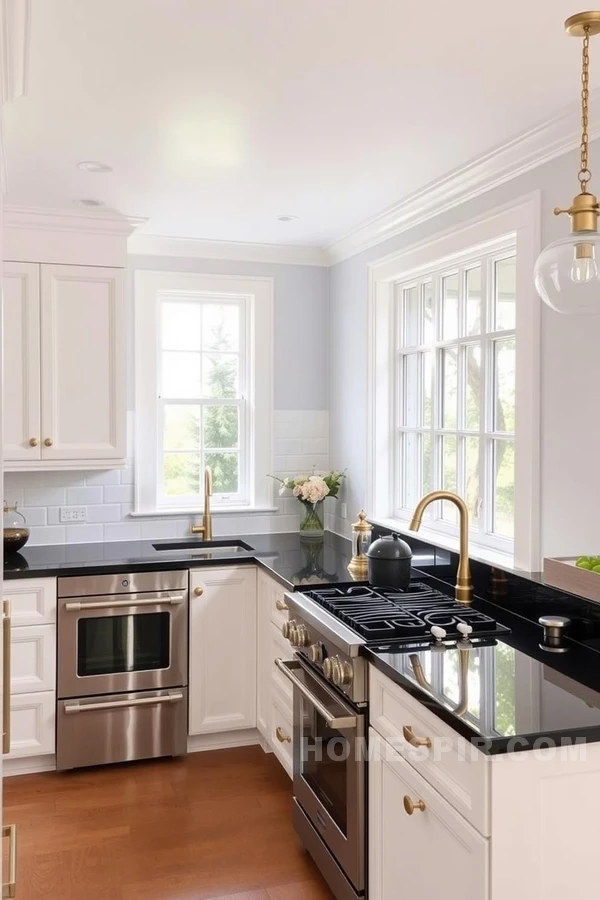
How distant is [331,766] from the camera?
2.47 m

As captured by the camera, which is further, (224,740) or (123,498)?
(123,498)

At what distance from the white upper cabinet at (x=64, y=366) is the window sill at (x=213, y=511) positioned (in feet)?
1.51

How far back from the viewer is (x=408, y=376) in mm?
3848

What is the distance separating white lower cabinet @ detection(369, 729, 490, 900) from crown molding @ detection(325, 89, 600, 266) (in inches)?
73.8

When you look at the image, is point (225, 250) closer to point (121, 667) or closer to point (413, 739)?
point (121, 667)

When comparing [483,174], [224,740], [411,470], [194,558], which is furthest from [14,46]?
[224,740]

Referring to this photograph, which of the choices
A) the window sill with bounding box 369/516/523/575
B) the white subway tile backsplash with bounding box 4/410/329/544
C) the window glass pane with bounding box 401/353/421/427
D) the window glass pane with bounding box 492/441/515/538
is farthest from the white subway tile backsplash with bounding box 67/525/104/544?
the window glass pane with bounding box 492/441/515/538

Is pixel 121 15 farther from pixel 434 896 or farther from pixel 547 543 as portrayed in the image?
pixel 434 896

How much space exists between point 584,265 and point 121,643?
271 cm

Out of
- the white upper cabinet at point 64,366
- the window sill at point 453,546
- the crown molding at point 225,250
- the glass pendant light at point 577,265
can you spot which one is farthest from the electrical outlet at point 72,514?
the glass pendant light at point 577,265

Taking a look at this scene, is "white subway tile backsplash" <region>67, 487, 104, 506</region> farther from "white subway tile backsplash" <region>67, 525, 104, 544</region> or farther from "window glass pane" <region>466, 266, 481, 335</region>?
"window glass pane" <region>466, 266, 481, 335</region>

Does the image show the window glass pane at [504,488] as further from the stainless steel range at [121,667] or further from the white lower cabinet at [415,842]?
the stainless steel range at [121,667]

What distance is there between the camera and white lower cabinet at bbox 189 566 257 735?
12.0 ft

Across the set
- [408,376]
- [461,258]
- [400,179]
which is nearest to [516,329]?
[461,258]
